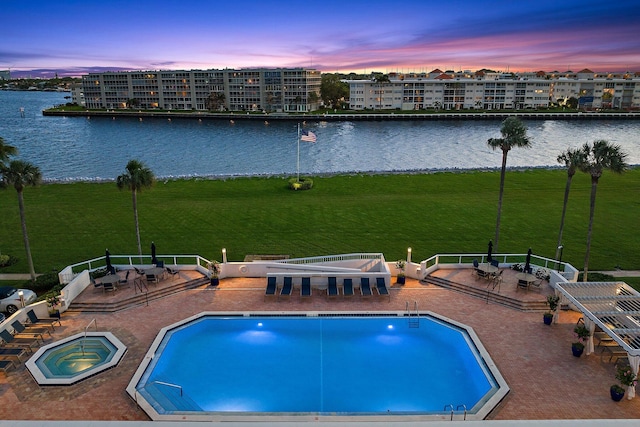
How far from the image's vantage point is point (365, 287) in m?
21.7

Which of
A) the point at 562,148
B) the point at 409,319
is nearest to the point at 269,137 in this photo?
the point at 562,148

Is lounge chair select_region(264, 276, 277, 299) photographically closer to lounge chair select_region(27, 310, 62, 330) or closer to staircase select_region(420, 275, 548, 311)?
staircase select_region(420, 275, 548, 311)

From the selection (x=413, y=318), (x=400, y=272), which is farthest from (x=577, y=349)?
(x=400, y=272)

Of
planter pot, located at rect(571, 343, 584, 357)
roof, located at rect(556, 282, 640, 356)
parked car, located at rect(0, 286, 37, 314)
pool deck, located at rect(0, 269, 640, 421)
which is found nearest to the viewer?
pool deck, located at rect(0, 269, 640, 421)

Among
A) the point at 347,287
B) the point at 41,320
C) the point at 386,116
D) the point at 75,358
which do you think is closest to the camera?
the point at 75,358

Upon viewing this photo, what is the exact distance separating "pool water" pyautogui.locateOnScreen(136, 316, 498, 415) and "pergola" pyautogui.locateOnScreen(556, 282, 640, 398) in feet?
13.9

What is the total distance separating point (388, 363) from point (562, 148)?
316ft

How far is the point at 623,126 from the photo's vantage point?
133 m

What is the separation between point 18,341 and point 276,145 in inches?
3303

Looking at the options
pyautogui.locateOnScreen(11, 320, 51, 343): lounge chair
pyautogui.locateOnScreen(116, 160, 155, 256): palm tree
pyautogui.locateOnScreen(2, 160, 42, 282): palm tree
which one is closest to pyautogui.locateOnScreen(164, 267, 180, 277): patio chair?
pyautogui.locateOnScreen(116, 160, 155, 256): palm tree

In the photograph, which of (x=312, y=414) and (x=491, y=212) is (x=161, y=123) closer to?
(x=491, y=212)

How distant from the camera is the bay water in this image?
77.4 meters

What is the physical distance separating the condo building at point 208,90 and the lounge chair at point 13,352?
150222mm

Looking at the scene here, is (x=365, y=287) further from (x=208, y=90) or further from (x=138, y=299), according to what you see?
(x=208, y=90)
